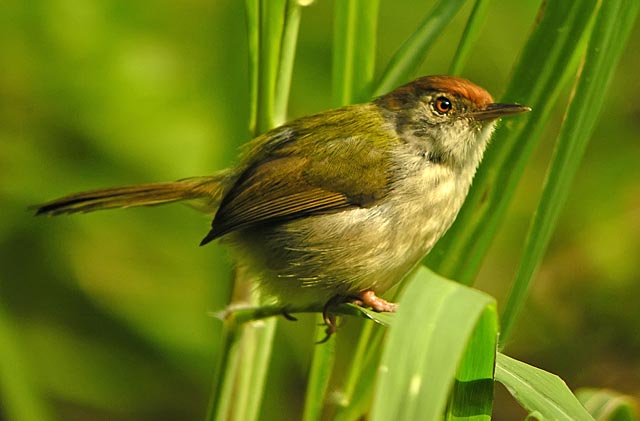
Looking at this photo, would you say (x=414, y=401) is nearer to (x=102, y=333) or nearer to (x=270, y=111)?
(x=270, y=111)

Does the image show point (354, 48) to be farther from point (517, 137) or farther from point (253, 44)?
point (517, 137)

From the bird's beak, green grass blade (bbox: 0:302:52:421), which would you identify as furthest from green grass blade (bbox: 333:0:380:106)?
green grass blade (bbox: 0:302:52:421)

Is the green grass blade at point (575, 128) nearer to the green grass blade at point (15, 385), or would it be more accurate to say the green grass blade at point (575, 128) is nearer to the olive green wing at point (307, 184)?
the olive green wing at point (307, 184)

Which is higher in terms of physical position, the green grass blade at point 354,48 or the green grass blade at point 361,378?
the green grass blade at point 354,48

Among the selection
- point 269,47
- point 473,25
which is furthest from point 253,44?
point 473,25

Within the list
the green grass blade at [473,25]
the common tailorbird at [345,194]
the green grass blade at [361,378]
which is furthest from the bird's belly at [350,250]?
the green grass blade at [473,25]

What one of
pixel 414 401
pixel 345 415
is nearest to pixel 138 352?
pixel 345 415
